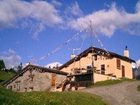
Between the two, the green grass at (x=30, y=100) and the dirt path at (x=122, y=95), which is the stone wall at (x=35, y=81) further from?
the green grass at (x=30, y=100)

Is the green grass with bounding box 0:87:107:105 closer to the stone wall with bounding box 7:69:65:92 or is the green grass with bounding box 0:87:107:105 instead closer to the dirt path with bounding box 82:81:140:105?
the dirt path with bounding box 82:81:140:105

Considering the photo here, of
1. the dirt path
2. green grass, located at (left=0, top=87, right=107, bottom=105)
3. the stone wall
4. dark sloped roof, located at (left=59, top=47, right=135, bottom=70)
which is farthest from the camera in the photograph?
dark sloped roof, located at (left=59, top=47, right=135, bottom=70)

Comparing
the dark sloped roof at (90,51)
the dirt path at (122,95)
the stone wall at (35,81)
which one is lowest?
the dirt path at (122,95)

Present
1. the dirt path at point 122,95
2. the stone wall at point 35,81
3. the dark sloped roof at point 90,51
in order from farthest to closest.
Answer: the dark sloped roof at point 90,51 < the stone wall at point 35,81 < the dirt path at point 122,95

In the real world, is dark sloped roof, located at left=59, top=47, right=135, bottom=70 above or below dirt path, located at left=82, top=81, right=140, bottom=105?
above

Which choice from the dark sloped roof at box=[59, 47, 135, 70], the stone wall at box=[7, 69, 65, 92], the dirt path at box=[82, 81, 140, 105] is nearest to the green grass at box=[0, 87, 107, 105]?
the dirt path at box=[82, 81, 140, 105]

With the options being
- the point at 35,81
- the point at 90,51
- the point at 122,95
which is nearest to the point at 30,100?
the point at 122,95

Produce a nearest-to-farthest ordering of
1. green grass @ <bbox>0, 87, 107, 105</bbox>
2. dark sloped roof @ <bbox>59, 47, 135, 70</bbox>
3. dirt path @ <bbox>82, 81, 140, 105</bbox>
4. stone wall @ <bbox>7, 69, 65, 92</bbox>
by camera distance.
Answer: green grass @ <bbox>0, 87, 107, 105</bbox> < dirt path @ <bbox>82, 81, 140, 105</bbox> < stone wall @ <bbox>7, 69, 65, 92</bbox> < dark sloped roof @ <bbox>59, 47, 135, 70</bbox>

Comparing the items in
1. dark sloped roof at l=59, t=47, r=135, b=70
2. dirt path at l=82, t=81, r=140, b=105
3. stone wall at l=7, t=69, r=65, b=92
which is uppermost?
dark sloped roof at l=59, t=47, r=135, b=70

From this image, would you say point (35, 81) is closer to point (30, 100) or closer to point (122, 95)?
point (122, 95)

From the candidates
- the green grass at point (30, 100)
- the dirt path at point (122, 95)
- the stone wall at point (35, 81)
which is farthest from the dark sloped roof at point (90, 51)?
the green grass at point (30, 100)

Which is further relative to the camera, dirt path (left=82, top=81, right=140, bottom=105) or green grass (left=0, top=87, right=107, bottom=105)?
dirt path (left=82, top=81, right=140, bottom=105)

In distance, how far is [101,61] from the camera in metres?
68.2

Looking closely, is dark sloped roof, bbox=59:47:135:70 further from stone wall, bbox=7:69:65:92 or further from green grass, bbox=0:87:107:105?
green grass, bbox=0:87:107:105
